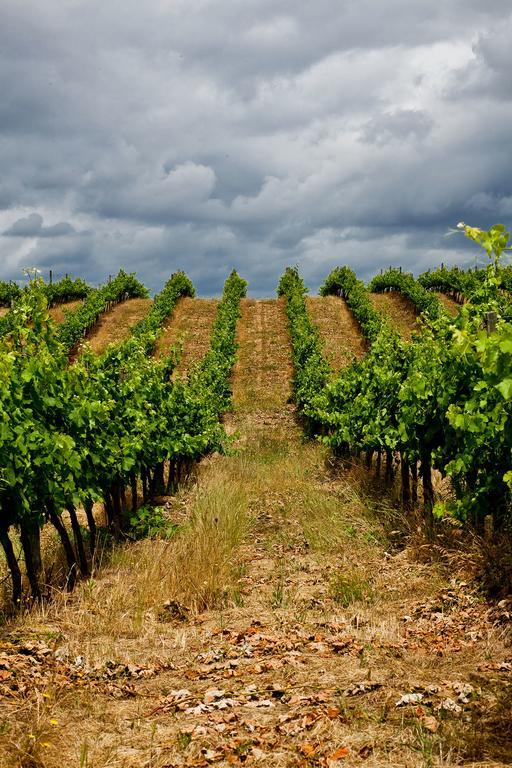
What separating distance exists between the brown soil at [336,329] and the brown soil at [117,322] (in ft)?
38.5

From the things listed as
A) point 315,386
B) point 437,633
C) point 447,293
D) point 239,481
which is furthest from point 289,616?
point 447,293

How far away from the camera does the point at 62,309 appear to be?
42.4 metres

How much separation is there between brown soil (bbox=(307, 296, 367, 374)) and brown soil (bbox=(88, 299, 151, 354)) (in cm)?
1173

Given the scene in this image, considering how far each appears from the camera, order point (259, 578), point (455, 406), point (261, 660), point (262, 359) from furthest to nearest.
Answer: point (262, 359), point (259, 578), point (455, 406), point (261, 660)

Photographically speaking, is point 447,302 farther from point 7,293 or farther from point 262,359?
point 7,293

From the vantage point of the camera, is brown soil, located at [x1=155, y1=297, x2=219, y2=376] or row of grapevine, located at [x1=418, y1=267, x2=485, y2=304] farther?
row of grapevine, located at [x1=418, y1=267, x2=485, y2=304]

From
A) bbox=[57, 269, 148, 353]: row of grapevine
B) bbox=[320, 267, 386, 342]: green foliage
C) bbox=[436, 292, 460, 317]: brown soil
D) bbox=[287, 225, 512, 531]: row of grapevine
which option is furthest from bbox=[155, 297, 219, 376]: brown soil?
bbox=[287, 225, 512, 531]: row of grapevine

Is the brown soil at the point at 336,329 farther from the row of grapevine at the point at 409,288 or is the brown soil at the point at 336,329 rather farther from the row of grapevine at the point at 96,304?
the row of grapevine at the point at 96,304

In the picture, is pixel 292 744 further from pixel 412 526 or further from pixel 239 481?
pixel 239 481

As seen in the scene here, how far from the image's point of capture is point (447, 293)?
151 ft

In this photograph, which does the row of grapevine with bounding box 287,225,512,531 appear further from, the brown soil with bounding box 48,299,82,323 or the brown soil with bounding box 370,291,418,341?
the brown soil with bounding box 48,299,82,323

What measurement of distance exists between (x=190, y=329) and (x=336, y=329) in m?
9.28

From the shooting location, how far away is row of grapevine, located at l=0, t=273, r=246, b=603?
7.17 meters

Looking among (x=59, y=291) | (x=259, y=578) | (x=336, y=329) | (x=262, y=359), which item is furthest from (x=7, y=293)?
(x=259, y=578)
